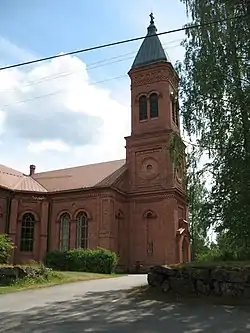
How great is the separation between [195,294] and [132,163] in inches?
902

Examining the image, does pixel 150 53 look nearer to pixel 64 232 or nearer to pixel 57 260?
pixel 64 232

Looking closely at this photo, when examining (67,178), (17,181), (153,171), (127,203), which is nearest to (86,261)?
(127,203)

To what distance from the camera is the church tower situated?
31.2 meters

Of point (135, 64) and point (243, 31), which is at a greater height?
point (135, 64)

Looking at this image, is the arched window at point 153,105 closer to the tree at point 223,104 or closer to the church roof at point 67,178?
the church roof at point 67,178

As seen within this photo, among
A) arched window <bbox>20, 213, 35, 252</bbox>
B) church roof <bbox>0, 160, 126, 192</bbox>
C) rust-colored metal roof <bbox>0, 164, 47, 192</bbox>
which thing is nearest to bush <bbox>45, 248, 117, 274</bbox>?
arched window <bbox>20, 213, 35, 252</bbox>

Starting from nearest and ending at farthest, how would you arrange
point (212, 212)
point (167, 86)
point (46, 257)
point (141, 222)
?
point (212, 212)
point (46, 257)
point (141, 222)
point (167, 86)

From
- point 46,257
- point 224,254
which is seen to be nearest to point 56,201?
point 46,257

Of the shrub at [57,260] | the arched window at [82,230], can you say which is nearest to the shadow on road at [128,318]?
the shrub at [57,260]

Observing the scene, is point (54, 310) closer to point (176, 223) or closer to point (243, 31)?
point (243, 31)

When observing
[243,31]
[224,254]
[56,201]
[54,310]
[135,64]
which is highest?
[135,64]

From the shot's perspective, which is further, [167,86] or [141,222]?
Result: [167,86]

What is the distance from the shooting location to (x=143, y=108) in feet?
118

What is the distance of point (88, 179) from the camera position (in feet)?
112
